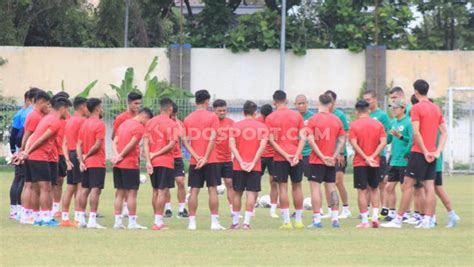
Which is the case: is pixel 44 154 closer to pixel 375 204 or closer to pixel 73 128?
pixel 73 128

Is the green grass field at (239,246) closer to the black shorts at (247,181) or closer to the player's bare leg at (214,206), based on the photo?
the player's bare leg at (214,206)

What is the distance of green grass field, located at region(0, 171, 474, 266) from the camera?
1320 cm

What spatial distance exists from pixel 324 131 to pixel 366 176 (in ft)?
3.48

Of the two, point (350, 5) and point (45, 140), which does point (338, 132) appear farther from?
point (350, 5)

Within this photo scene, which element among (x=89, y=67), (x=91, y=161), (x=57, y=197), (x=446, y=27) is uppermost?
(x=446, y=27)

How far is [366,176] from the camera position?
57.9ft

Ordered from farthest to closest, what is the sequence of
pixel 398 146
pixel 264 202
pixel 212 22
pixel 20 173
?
pixel 212 22, pixel 264 202, pixel 20 173, pixel 398 146

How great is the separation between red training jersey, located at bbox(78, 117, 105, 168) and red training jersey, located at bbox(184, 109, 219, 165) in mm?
1354

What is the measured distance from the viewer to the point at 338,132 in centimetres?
1739

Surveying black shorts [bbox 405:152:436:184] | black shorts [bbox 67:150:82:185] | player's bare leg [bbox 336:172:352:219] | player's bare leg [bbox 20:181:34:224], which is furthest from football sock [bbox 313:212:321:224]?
player's bare leg [bbox 20:181:34:224]

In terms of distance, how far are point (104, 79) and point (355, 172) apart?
23180mm

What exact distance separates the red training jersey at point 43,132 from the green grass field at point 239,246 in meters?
Result: 1.15

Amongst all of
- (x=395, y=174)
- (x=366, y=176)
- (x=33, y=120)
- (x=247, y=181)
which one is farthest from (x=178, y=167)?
(x=395, y=174)

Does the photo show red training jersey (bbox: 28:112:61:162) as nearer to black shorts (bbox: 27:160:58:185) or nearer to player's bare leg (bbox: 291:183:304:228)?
black shorts (bbox: 27:160:58:185)
